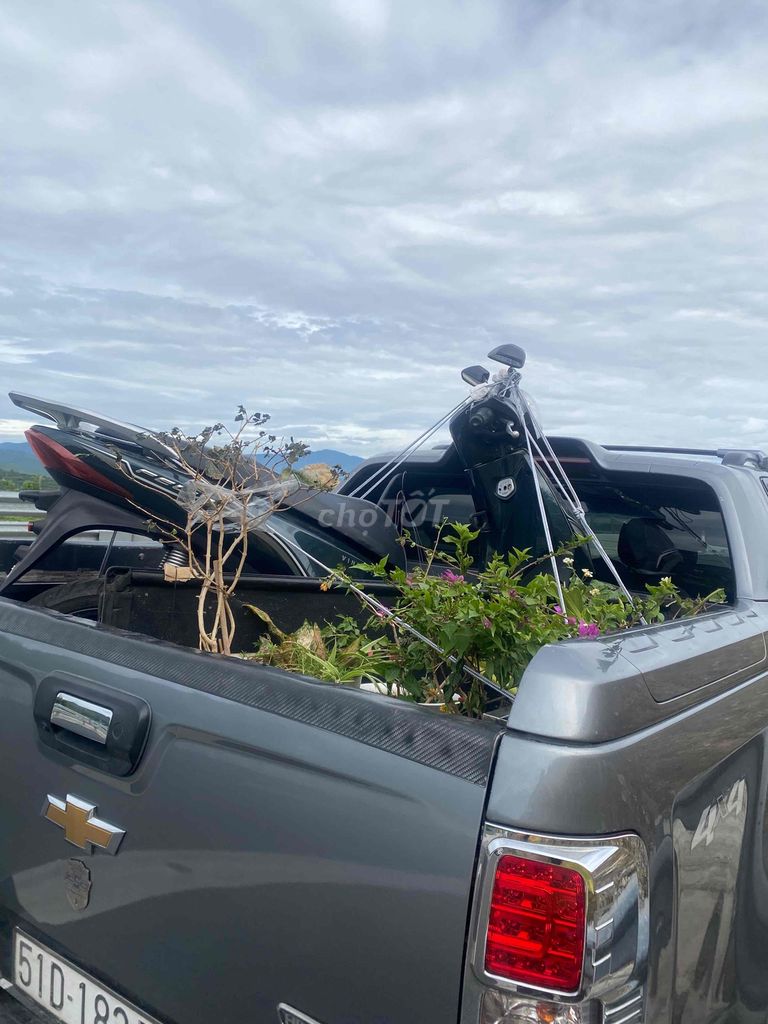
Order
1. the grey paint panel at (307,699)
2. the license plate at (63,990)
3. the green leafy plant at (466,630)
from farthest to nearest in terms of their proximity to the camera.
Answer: the green leafy plant at (466,630) < the license plate at (63,990) < the grey paint panel at (307,699)

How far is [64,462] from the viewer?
3840 millimetres

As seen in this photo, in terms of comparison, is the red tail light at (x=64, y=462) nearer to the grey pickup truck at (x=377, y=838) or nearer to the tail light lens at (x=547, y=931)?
the grey pickup truck at (x=377, y=838)

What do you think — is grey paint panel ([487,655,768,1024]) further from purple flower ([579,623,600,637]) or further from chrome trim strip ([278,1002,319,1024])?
chrome trim strip ([278,1002,319,1024])

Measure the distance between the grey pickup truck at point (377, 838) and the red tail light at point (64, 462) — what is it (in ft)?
4.92

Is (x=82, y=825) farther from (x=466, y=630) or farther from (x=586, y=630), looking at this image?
(x=586, y=630)

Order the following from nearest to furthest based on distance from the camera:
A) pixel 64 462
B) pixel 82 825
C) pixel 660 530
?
pixel 82 825 → pixel 64 462 → pixel 660 530

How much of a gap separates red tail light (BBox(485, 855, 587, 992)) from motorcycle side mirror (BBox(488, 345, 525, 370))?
3133mm

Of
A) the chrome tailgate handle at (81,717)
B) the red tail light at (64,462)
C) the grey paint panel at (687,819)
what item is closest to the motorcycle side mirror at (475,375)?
the red tail light at (64,462)

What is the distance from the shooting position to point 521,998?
4.72ft

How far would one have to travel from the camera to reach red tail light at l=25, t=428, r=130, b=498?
3824mm

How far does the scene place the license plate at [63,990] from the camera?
1.91 metres

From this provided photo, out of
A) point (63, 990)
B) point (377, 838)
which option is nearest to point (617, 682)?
point (377, 838)

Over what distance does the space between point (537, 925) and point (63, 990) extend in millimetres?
1169

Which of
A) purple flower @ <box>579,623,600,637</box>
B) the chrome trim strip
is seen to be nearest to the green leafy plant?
purple flower @ <box>579,623,600,637</box>
